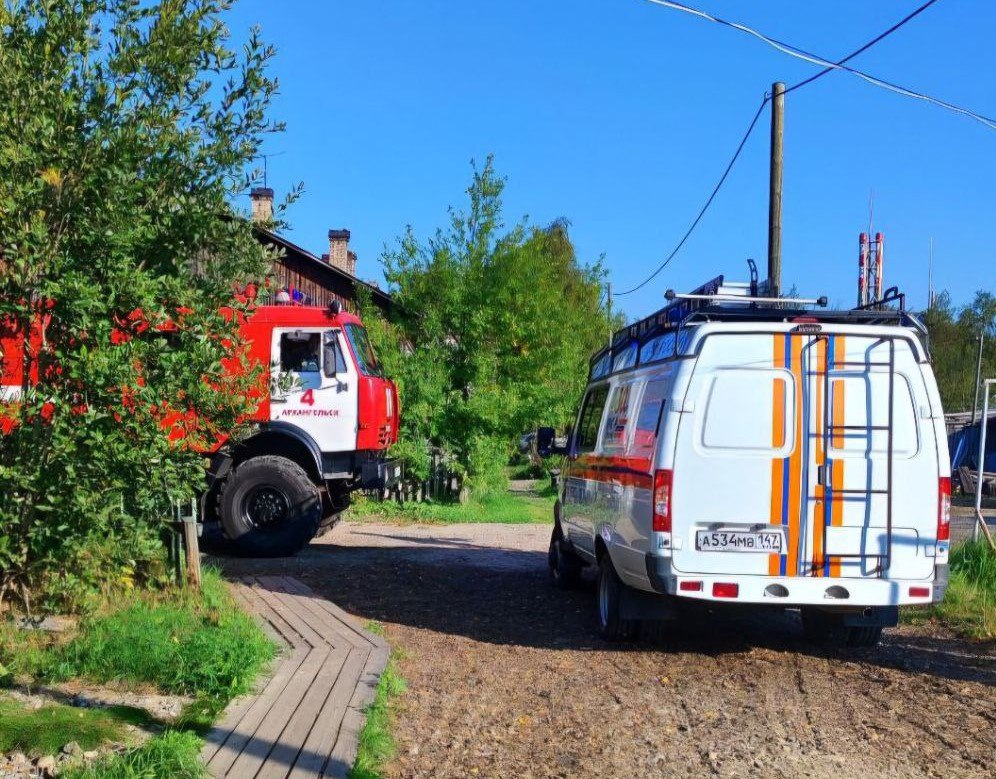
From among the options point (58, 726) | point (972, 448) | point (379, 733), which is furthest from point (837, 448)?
point (972, 448)

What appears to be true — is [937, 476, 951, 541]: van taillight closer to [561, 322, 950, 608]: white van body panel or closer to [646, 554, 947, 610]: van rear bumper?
A: [561, 322, 950, 608]: white van body panel

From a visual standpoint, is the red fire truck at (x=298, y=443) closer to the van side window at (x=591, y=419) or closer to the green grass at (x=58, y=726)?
the van side window at (x=591, y=419)

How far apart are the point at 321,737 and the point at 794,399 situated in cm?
365

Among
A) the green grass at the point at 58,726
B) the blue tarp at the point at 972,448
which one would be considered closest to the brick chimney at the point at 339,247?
the blue tarp at the point at 972,448

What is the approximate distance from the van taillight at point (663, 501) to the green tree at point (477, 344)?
1163cm

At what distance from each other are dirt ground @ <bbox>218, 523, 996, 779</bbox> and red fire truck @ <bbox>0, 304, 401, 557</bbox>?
2.17 meters

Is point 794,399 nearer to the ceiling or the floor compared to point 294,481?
nearer to the ceiling

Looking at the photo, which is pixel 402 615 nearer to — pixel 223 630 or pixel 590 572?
pixel 223 630

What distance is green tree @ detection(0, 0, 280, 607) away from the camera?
5848mm

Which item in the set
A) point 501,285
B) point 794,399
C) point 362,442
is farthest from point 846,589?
point 501,285

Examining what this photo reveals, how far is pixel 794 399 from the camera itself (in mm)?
6785

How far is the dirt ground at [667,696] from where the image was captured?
5.09 meters

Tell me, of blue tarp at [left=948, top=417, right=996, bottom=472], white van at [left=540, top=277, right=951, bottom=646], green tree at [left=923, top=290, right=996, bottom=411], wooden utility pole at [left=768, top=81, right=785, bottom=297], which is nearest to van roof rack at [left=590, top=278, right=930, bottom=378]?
white van at [left=540, top=277, right=951, bottom=646]

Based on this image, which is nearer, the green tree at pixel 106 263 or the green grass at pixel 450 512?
the green tree at pixel 106 263
